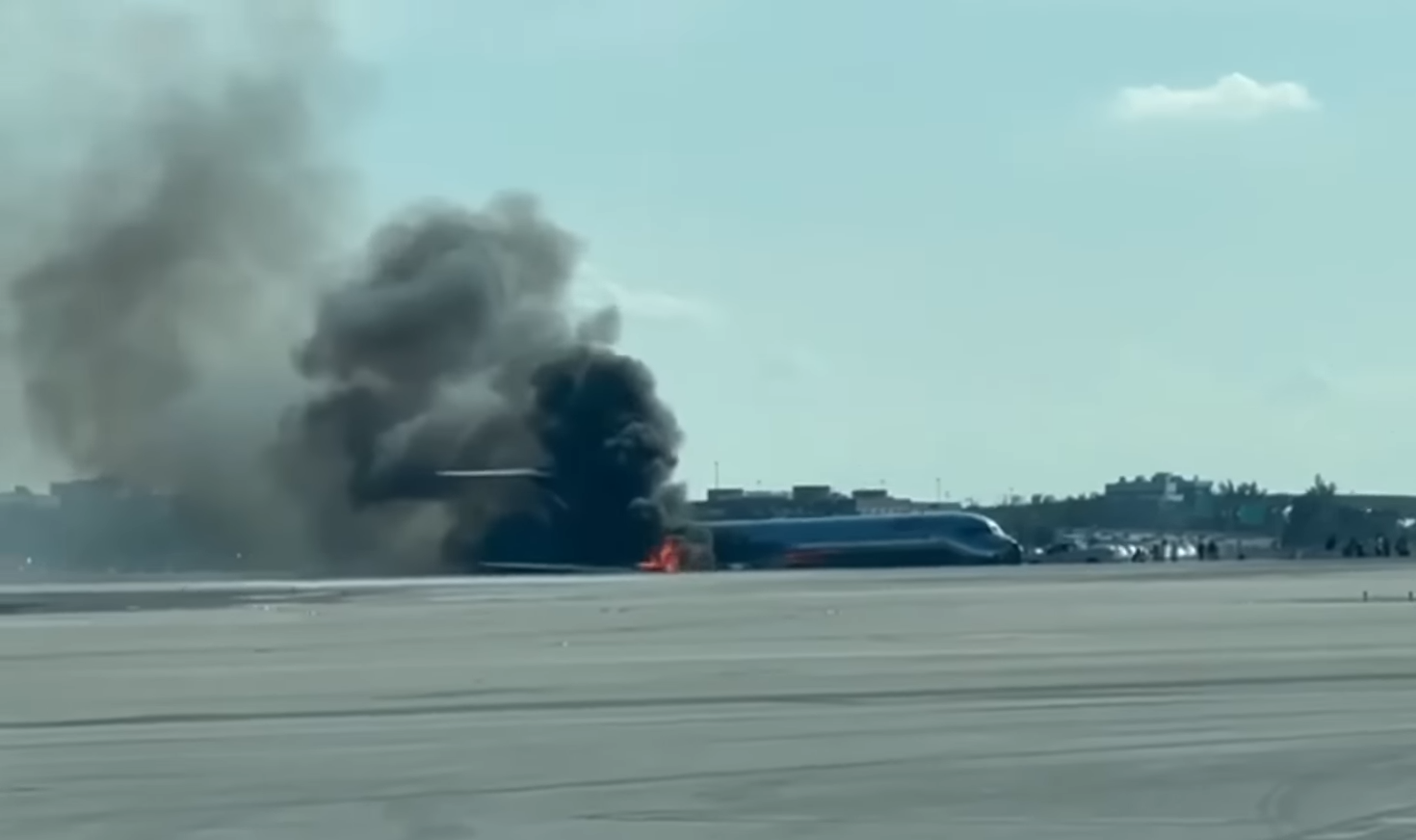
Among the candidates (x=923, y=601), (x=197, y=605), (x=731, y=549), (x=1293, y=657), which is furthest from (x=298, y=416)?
(x=1293, y=657)

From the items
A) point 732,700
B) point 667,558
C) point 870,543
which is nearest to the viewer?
point 732,700

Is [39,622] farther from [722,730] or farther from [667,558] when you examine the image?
[667,558]

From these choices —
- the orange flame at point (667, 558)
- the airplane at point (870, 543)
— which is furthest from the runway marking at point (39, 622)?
the airplane at point (870, 543)

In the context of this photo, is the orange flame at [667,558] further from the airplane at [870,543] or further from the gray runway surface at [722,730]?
the gray runway surface at [722,730]

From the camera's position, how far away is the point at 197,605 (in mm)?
63375

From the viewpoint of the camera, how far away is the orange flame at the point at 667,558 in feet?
356

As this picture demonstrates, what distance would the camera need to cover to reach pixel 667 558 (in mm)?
109312

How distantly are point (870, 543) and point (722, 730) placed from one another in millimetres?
96294

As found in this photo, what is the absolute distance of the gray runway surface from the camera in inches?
691

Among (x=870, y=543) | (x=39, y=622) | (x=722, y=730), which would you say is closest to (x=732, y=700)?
(x=722, y=730)

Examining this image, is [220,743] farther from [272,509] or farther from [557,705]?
[272,509]

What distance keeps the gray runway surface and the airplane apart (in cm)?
6828

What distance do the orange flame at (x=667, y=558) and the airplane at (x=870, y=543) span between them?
8.53 metres

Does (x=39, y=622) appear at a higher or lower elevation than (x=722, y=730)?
higher
